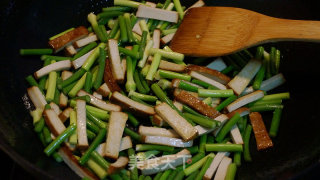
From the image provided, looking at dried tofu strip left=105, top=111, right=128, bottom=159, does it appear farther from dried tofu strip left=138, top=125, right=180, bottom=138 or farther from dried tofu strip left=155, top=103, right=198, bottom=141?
dried tofu strip left=155, top=103, right=198, bottom=141

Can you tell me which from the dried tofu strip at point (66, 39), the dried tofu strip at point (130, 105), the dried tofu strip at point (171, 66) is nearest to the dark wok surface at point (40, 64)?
the dried tofu strip at point (66, 39)

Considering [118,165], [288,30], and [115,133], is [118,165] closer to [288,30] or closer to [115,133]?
[115,133]

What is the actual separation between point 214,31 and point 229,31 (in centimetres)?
14

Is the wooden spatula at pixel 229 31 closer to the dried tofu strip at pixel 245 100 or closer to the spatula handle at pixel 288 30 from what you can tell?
the spatula handle at pixel 288 30

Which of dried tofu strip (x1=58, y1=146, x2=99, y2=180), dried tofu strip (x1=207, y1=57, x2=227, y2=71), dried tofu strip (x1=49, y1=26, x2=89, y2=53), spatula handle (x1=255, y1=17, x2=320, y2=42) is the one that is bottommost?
dried tofu strip (x1=58, y1=146, x2=99, y2=180)

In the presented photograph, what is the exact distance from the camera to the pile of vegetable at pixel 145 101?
2514 mm

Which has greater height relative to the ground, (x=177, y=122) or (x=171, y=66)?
(x=171, y=66)

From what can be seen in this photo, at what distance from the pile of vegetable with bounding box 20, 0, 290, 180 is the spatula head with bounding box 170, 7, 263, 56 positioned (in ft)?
0.47

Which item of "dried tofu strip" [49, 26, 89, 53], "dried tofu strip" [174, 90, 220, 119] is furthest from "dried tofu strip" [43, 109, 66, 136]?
"dried tofu strip" [174, 90, 220, 119]

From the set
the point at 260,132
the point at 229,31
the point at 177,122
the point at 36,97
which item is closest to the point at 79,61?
the point at 36,97

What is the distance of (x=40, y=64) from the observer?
3047mm

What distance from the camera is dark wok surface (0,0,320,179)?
2.34m

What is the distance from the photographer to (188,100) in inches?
→ 109

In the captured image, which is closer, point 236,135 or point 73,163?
point 73,163
